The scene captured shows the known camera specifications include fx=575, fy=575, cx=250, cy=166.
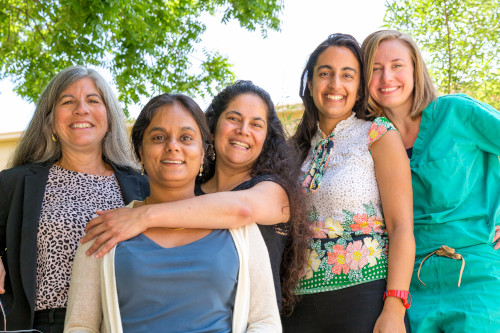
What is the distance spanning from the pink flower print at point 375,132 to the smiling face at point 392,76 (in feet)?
1.14

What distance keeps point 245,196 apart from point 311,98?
3.50ft

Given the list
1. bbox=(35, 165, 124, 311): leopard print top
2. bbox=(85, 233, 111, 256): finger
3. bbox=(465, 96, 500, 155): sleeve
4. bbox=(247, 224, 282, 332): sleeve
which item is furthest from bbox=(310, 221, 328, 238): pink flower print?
bbox=(35, 165, 124, 311): leopard print top

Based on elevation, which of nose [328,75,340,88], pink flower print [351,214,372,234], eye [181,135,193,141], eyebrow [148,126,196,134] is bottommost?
pink flower print [351,214,372,234]

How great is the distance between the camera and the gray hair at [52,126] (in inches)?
139

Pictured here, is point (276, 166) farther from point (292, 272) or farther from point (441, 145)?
point (441, 145)

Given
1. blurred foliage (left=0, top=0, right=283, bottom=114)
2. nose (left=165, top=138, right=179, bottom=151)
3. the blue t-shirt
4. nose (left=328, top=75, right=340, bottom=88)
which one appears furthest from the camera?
blurred foliage (left=0, top=0, right=283, bottom=114)

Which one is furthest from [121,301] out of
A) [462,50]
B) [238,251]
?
[462,50]

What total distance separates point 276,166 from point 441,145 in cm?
89

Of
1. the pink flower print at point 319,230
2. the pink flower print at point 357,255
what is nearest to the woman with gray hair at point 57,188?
the pink flower print at point 319,230

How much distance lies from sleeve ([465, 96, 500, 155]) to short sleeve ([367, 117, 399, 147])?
45 cm

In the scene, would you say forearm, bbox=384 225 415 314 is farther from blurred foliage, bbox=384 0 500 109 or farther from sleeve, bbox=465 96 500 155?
blurred foliage, bbox=384 0 500 109

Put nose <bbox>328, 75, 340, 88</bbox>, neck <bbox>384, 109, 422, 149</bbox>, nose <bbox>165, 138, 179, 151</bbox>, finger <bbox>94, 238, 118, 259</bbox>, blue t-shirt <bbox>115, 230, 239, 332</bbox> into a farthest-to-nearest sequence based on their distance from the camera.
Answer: neck <bbox>384, 109, 422, 149</bbox>
nose <bbox>328, 75, 340, 88</bbox>
nose <bbox>165, 138, 179, 151</bbox>
finger <bbox>94, 238, 118, 259</bbox>
blue t-shirt <bbox>115, 230, 239, 332</bbox>

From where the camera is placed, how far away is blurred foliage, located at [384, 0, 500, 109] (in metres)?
6.58

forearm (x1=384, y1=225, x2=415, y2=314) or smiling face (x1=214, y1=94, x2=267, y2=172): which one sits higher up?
smiling face (x1=214, y1=94, x2=267, y2=172)
